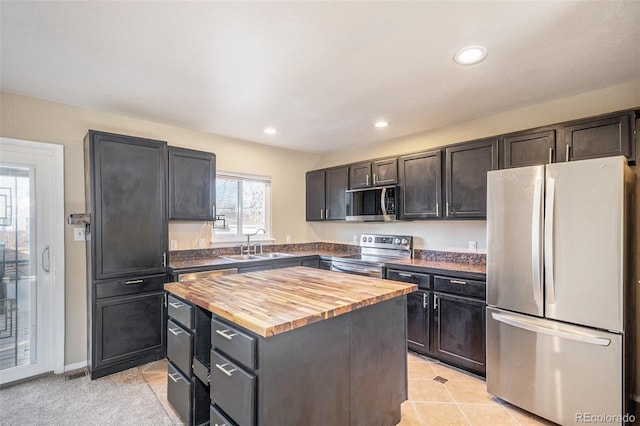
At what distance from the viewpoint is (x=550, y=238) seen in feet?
6.98

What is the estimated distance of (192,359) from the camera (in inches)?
76.1

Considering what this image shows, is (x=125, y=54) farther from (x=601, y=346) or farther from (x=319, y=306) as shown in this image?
(x=601, y=346)

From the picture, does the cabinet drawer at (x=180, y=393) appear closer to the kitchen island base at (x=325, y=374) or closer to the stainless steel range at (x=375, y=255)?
the kitchen island base at (x=325, y=374)

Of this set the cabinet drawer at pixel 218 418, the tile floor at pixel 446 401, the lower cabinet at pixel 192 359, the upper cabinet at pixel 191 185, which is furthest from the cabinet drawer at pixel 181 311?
the upper cabinet at pixel 191 185

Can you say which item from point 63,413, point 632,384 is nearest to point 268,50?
point 63,413

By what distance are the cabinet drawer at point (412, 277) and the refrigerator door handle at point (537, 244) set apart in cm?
101

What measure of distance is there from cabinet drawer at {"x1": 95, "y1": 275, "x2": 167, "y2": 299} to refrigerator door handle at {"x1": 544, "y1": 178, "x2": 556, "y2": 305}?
3.36 metres

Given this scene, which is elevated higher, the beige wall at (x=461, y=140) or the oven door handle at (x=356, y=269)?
the beige wall at (x=461, y=140)

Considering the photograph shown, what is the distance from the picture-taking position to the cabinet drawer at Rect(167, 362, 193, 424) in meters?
1.97

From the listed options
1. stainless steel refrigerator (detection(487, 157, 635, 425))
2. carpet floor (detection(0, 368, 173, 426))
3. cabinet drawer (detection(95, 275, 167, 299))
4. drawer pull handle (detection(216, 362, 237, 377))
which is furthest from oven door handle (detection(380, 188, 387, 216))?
carpet floor (detection(0, 368, 173, 426))

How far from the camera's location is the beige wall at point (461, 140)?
261 cm

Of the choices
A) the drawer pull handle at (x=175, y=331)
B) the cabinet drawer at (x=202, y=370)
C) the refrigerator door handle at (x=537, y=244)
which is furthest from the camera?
the refrigerator door handle at (x=537, y=244)

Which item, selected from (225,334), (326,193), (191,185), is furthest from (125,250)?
(326,193)

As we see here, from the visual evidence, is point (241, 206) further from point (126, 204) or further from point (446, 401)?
point (446, 401)
